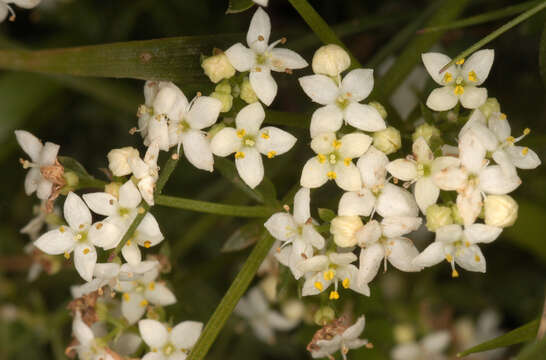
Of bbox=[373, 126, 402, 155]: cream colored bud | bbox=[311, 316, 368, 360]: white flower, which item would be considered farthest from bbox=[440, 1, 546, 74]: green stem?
bbox=[311, 316, 368, 360]: white flower

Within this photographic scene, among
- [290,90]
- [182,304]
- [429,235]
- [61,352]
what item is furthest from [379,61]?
[61,352]

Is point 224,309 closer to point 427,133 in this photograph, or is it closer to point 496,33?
point 427,133

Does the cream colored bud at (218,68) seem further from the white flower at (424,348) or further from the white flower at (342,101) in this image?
the white flower at (424,348)

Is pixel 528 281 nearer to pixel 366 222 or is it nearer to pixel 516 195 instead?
pixel 516 195

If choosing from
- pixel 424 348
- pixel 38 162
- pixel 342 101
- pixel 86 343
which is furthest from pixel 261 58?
pixel 424 348

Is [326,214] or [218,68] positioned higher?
[218,68]

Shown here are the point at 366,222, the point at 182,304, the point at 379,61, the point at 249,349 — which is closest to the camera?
the point at 366,222
